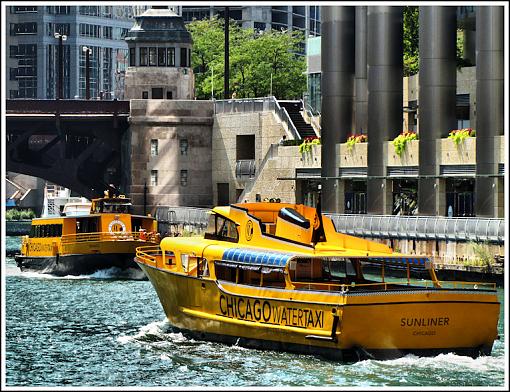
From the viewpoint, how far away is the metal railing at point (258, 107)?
11738cm

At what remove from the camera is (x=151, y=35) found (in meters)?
134

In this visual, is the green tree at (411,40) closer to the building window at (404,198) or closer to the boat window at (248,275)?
the building window at (404,198)

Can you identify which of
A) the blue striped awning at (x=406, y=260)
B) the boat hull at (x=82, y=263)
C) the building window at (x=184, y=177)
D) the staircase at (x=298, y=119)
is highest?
the staircase at (x=298, y=119)

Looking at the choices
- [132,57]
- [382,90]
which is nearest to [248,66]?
[132,57]

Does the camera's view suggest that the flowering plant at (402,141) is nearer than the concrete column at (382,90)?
Yes

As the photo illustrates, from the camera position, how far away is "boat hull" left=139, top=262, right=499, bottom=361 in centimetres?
4203

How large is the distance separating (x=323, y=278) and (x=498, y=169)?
34963mm

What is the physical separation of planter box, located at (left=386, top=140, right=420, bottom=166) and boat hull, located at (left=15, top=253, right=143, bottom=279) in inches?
689

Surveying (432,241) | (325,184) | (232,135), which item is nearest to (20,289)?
(432,241)

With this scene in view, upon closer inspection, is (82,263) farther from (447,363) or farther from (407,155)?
(447,363)

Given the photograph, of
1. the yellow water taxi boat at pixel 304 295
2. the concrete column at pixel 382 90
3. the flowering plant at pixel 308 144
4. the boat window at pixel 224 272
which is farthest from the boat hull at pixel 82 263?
the boat window at pixel 224 272

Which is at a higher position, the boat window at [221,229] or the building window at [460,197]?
the building window at [460,197]

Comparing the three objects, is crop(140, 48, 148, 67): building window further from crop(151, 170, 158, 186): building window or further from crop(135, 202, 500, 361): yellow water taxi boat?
crop(135, 202, 500, 361): yellow water taxi boat

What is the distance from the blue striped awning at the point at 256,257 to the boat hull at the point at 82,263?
119 feet
